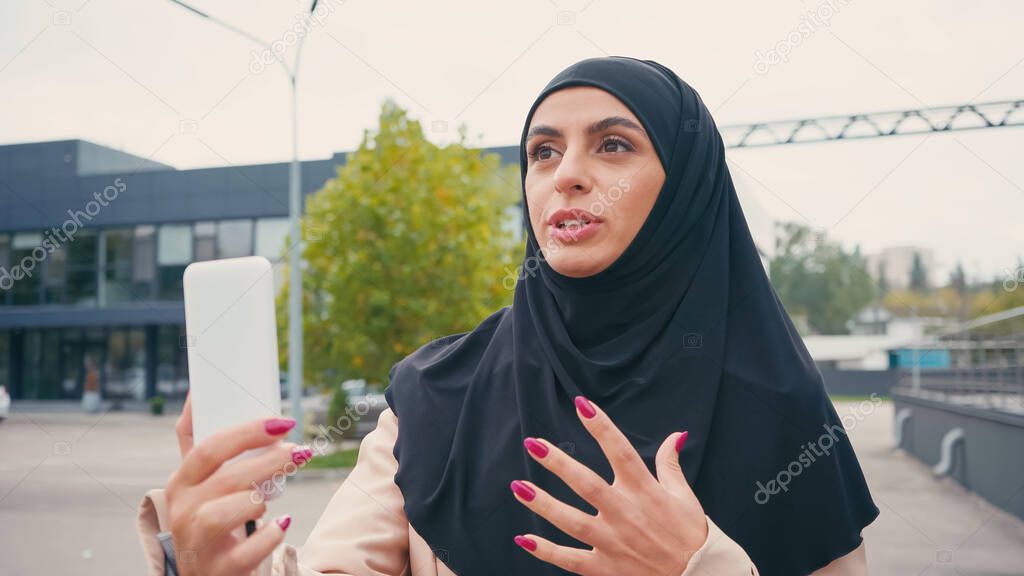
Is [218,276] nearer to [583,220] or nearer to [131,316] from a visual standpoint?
[583,220]

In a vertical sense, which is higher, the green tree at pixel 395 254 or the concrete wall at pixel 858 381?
the green tree at pixel 395 254

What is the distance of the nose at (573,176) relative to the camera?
1.64 m

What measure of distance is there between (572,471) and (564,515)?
7 centimetres

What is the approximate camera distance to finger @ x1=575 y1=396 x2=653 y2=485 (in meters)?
1.21

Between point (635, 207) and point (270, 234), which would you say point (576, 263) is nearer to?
point (635, 207)

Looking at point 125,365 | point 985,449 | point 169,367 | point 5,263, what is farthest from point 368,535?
point 5,263

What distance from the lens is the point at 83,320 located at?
93.1 feet

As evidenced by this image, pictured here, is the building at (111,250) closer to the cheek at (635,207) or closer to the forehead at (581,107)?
the forehead at (581,107)

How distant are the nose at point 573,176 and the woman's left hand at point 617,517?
58 cm

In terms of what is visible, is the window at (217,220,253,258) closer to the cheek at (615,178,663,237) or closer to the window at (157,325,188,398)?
the window at (157,325,188,398)

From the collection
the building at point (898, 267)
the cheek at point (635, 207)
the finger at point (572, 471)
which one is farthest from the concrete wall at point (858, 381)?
the finger at point (572, 471)

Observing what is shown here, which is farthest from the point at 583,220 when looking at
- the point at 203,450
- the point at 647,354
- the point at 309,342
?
the point at 309,342

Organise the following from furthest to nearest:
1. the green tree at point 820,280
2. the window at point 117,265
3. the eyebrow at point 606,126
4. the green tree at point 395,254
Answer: the green tree at point 820,280 → the window at point 117,265 → the green tree at point 395,254 → the eyebrow at point 606,126

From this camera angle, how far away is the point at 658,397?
5.42 ft
